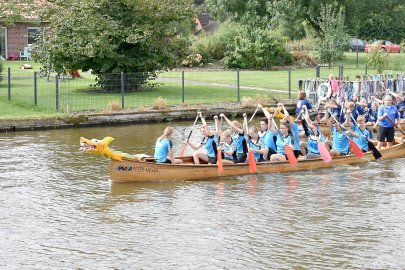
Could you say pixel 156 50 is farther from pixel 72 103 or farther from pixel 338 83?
pixel 338 83

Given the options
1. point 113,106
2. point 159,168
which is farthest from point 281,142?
point 113,106

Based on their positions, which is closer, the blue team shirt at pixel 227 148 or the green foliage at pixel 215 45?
the blue team shirt at pixel 227 148

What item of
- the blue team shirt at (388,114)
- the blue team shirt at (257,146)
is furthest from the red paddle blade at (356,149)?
the blue team shirt at (257,146)

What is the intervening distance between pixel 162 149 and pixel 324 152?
4.49m

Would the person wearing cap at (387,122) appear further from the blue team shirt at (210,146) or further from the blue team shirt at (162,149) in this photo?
the blue team shirt at (162,149)

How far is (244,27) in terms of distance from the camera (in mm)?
52344

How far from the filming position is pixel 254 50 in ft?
163

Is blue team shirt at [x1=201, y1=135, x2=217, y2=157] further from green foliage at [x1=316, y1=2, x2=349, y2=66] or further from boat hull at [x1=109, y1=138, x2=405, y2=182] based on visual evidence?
green foliage at [x1=316, y1=2, x2=349, y2=66]

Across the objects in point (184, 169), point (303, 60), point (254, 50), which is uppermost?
point (254, 50)

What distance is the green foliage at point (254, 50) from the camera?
163 feet

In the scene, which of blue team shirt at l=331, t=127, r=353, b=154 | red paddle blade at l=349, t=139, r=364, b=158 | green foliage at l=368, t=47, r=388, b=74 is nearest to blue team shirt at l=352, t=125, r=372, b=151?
blue team shirt at l=331, t=127, r=353, b=154

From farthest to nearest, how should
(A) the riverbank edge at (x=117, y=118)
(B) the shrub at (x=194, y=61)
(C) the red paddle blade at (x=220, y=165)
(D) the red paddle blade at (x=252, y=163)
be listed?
(B) the shrub at (x=194, y=61) → (A) the riverbank edge at (x=117, y=118) → (D) the red paddle blade at (x=252, y=163) → (C) the red paddle blade at (x=220, y=165)

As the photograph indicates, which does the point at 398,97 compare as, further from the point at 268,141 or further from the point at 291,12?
the point at 291,12

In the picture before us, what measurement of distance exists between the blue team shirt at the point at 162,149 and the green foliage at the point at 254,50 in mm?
29716
